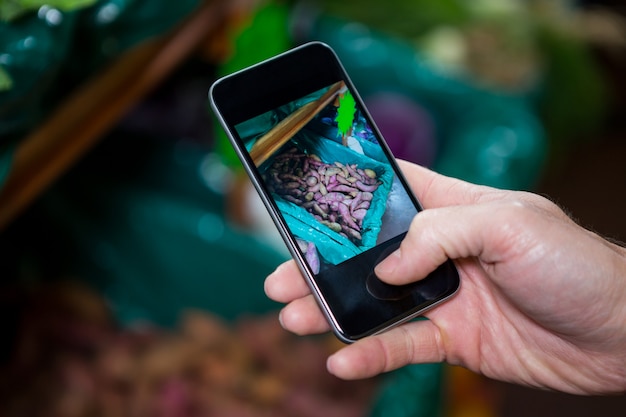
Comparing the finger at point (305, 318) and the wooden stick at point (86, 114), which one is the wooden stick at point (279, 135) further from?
the wooden stick at point (86, 114)

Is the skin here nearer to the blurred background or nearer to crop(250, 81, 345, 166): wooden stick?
crop(250, 81, 345, 166): wooden stick

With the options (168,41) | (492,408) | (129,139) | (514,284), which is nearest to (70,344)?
(129,139)

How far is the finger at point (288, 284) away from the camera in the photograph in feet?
1.94

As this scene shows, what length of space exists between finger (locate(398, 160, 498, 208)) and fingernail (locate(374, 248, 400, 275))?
0.08 meters

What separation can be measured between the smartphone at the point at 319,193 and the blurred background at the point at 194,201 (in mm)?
285

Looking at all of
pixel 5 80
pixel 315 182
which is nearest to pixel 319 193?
pixel 315 182

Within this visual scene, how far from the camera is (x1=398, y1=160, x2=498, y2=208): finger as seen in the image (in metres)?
0.60

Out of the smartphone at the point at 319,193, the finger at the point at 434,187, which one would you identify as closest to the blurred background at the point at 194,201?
the smartphone at the point at 319,193

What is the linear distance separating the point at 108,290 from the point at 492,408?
0.81 meters

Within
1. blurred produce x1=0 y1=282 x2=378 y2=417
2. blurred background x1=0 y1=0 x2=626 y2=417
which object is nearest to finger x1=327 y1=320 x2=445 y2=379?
blurred background x1=0 y1=0 x2=626 y2=417

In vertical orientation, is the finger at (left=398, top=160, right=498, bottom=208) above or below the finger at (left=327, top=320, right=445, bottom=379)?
above

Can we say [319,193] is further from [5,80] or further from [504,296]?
[5,80]

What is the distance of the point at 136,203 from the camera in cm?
136

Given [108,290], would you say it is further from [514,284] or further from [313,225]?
[514,284]
